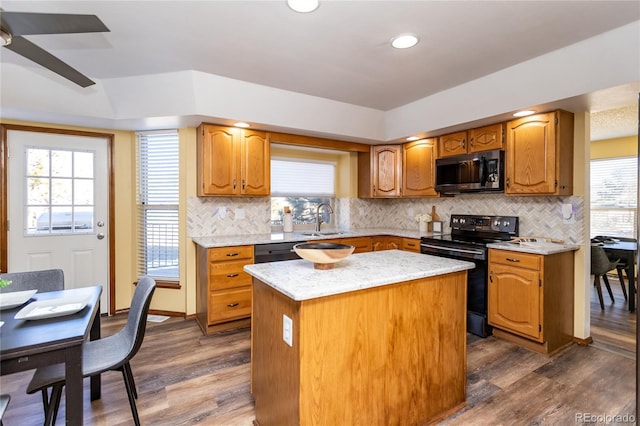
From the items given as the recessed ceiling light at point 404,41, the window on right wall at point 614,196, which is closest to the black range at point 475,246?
the recessed ceiling light at point 404,41

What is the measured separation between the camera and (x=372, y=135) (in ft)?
13.8

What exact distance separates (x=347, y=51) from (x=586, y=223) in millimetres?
2746

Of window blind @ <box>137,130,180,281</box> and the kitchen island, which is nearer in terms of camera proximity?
the kitchen island

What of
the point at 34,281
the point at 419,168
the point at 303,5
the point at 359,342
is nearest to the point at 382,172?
the point at 419,168

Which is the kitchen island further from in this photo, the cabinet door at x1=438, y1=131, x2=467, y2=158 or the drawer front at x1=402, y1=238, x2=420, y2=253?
the cabinet door at x1=438, y1=131, x2=467, y2=158

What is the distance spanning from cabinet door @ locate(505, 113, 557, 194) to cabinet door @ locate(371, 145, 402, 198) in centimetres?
147

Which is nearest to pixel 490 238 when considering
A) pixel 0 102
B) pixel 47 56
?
pixel 47 56

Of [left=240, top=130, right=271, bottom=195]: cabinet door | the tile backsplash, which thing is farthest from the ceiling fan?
the tile backsplash

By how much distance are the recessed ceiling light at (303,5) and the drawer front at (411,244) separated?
2.86 m

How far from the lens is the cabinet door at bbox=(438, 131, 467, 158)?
3.66 m

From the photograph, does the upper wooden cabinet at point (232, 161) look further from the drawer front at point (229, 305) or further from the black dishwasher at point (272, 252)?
the drawer front at point (229, 305)

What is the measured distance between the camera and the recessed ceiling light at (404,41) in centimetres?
230

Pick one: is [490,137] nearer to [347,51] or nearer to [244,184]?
[347,51]

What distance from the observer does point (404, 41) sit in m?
2.36
